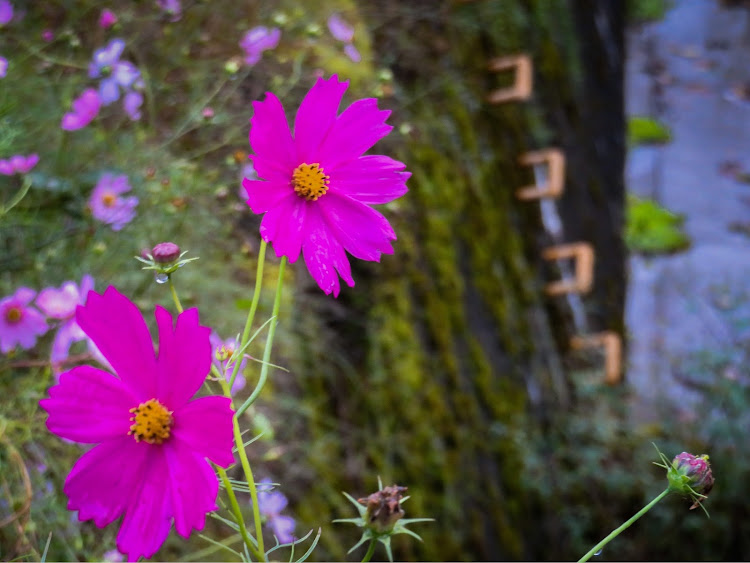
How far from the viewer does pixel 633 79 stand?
5.18m

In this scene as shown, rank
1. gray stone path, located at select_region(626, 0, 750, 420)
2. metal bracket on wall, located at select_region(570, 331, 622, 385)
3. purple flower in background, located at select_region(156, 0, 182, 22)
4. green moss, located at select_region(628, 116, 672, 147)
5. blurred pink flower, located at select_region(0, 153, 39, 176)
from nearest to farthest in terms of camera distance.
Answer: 1. blurred pink flower, located at select_region(0, 153, 39, 176)
2. purple flower in background, located at select_region(156, 0, 182, 22)
3. metal bracket on wall, located at select_region(570, 331, 622, 385)
4. gray stone path, located at select_region(626, 0, 750, 420)
5. green moss, located at select_region(628, 116, 672, 147)

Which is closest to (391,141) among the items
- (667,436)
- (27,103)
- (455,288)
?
(455,288)

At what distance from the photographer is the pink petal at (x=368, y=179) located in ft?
1.03

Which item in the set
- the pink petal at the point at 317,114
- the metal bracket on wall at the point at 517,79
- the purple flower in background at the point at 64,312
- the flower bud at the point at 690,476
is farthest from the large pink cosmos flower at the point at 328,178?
the metal bracket on wall at the point at 517,79

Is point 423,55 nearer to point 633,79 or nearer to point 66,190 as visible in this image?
point 66,190

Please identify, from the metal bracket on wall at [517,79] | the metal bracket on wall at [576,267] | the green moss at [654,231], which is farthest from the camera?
the green moss at [654,231]

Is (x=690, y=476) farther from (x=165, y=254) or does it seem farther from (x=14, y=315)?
(x=14, y=315)

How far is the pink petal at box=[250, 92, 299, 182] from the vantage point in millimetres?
281

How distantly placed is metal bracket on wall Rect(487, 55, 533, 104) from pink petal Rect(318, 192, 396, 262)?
1711 millimetres

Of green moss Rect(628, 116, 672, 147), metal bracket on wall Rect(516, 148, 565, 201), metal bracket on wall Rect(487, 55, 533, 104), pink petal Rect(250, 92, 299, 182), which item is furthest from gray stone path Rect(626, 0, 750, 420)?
pink petal Rect(250, 92, 299, 182)

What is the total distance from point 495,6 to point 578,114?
617 millimetres

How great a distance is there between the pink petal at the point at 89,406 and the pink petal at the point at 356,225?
0.10 metres

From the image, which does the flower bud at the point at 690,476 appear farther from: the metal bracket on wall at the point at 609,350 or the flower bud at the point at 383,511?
the metal bracket on wall at the point at 609,350

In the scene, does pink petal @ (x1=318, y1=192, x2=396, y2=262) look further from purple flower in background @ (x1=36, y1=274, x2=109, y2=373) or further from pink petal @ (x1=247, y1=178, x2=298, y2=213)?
purple flower in background @ (x1=36, y1=274, x2=109, y2=373)
